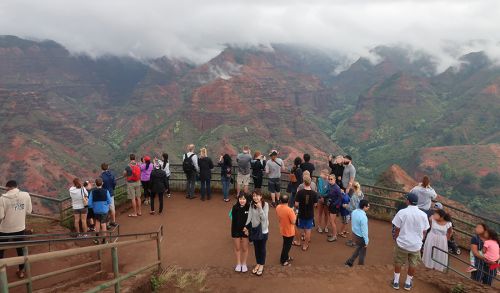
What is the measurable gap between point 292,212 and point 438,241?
3537mm

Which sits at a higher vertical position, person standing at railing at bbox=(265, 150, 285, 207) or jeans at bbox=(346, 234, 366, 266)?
person standing at railing at bbox=(265, 150, 285, 207)

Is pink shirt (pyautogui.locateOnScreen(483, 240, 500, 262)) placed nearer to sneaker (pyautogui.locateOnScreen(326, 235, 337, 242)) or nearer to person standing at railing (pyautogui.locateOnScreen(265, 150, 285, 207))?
sneaker (pyautogui.locateOnScreen(326, 235, 337, 242))

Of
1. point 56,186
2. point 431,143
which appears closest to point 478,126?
point 431,143

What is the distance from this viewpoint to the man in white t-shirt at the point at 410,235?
23.5 feet

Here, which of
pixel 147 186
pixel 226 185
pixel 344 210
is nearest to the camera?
pixel 344 210

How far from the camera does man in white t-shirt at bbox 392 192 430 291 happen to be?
23.5 ft

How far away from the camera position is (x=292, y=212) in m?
7.96

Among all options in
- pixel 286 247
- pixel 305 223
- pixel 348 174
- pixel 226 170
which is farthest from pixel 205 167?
pixel 286 247

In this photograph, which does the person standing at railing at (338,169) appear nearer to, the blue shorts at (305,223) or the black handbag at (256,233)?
the blue shorts at (305,223)

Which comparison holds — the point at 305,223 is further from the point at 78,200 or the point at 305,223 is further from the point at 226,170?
the point at 78,200

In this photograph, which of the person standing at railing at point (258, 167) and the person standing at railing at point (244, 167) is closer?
the person standing at railing at point (244, 167)

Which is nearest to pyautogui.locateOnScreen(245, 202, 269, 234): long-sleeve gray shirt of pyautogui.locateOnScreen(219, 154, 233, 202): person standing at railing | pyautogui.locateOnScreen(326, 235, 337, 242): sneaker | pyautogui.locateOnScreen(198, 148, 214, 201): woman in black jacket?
pyautogui.locateOnScreen(326, 235, 337, 242): sneaker

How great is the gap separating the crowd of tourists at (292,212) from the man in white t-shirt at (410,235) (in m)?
0.02

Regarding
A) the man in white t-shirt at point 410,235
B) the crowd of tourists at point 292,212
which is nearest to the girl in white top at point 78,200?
the crowd of tourists at point 292,212
